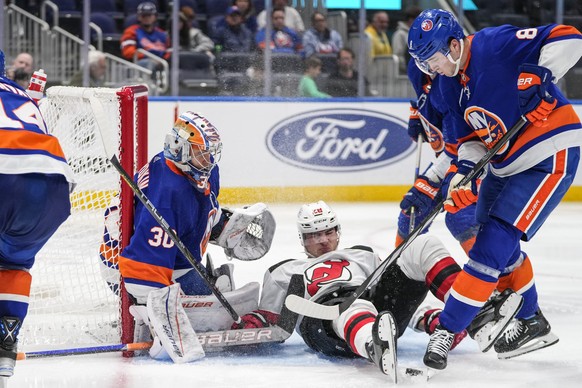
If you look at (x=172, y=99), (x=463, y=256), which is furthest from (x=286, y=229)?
(x=172, y=99)

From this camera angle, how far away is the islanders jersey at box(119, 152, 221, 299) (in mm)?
3334

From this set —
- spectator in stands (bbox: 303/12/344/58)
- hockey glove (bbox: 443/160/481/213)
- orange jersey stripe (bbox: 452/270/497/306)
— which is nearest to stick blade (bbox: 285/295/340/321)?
orange jersey stripe (bbox: 452/270/497/306)

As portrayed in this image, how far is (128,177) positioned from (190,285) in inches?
22.0

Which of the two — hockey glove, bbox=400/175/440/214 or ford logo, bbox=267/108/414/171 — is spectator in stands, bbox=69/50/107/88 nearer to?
ford logo, bbox=267/108/414/171

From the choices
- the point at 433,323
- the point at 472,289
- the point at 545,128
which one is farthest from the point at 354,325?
the point at 545,128

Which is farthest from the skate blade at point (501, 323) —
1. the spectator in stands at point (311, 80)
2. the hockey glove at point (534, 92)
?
the spectator in stands at point (311, 80)

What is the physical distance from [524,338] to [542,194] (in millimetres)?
507

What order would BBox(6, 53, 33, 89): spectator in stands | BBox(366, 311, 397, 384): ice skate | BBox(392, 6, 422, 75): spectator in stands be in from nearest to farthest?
BBox(366, 311, 397, 384): ice skate, BBox(6, 53, 33, 89): spectator in stands, BBox(392, 6, 422, 75): spectator in stands

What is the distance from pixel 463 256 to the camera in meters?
5.57

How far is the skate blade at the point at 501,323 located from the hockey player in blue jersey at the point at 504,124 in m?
0.10

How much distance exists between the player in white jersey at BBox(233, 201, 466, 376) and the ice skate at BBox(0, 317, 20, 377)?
977mm

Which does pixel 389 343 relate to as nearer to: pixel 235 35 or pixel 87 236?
pixel 87 236

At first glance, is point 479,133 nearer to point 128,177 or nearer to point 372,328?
point 372,328

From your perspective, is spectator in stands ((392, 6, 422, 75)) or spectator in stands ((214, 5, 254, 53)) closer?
spectator in stands ((214, 5, 254, 53))
